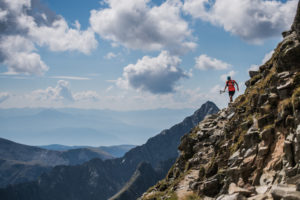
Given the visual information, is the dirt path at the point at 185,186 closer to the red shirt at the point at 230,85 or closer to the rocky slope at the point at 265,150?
the rocky slope at the point at 265,150

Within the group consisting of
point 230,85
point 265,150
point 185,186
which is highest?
point 230,85

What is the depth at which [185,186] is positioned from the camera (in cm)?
3594

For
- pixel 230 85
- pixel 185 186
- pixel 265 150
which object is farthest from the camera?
pixel 230 85

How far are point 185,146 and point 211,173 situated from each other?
15337 millimetres

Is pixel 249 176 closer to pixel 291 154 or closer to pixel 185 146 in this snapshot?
pixel 291 154

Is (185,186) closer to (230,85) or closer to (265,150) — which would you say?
(265,150)

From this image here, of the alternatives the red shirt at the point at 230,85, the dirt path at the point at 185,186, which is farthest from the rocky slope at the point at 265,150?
the red shirt at the point at 230,85

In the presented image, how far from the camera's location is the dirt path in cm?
3316

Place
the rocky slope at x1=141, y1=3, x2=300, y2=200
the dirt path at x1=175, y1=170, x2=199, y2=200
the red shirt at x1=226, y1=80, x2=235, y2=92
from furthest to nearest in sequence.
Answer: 1. the red shirt at x1=226, y1=80, x2=235, y2=92
2. the dirt path at x1=175, y1=170, x2=199, y2=200
3. the rocky slope at x1=141, y1=3, x2=300, y2=200

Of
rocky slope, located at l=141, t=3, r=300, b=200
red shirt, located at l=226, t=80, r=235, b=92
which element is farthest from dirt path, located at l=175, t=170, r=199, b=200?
red shirt, located at l=226, t=80, r=235, b=92

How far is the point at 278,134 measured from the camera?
72.3 feet

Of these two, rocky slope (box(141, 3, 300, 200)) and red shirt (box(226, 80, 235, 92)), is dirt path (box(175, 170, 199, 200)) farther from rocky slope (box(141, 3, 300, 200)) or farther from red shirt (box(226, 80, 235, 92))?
red shirt (box(226, 80, 235, 92))

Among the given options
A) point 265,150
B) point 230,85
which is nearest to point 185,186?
point 265,150

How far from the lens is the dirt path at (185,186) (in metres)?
33.2
